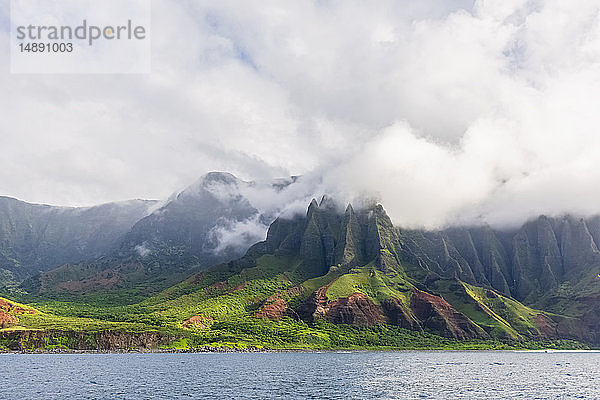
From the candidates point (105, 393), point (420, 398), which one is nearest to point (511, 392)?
point (420, 398)

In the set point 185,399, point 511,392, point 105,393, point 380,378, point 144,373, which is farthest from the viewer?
point 144,373

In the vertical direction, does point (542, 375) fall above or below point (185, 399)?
below

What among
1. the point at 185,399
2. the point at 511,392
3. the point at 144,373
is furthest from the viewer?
the point at 144,373

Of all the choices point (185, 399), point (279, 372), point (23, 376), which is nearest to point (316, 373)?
point (279, 372)

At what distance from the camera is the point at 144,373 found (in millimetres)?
184375

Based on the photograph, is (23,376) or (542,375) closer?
(23,376)

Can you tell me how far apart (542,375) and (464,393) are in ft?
257

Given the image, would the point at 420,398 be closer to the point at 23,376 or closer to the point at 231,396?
the point at 231,396

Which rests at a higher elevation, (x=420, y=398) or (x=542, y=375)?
(x=420, y=398)

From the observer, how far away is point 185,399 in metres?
119

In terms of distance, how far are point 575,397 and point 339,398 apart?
198 ft

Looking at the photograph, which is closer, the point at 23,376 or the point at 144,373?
the point at 23,376

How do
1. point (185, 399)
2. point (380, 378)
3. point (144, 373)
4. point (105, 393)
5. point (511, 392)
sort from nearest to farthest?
point (185, 399) < point (105, 393) < point (511, 392) < point (380, 378) < point (144, 373)

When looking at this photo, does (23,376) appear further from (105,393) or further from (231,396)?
(231,396)
